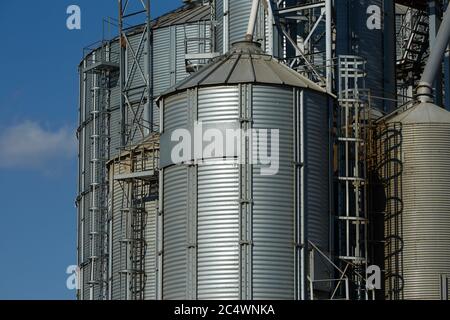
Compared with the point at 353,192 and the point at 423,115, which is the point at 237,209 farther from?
the point at 423,115

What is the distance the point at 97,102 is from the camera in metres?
105

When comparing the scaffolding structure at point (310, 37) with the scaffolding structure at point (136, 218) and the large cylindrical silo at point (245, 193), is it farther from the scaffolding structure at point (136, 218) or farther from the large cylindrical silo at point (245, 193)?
the scaffolding structure at point (136, 218)

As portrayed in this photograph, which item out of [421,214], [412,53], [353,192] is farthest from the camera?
[412,53]

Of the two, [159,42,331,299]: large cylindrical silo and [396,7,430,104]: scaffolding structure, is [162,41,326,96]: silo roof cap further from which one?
[396,7,430,104]: scaffolding structure

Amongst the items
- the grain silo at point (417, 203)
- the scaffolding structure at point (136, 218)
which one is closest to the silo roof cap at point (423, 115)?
the grain silo at point (417, 203)

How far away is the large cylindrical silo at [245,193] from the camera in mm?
70812

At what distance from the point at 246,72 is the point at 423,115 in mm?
9412

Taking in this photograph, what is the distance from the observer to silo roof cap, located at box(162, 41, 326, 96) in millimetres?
73000

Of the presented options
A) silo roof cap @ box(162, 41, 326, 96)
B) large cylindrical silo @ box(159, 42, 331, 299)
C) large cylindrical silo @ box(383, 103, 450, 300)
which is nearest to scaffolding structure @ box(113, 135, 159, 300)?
large cylindrical silo @ box(159, 42, 331, 299)

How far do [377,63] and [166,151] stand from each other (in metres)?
17.1

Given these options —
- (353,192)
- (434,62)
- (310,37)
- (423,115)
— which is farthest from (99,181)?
(423,115)

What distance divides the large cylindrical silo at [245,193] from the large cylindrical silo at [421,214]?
17.6 feet

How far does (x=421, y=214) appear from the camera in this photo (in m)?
77.0
